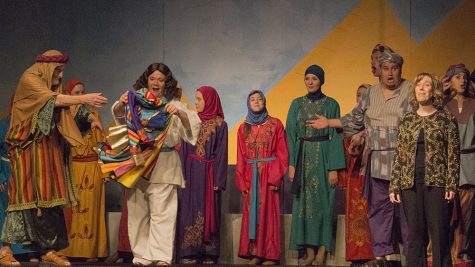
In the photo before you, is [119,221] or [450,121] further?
[119,221]

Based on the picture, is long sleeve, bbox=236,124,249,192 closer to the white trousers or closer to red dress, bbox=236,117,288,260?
red dress, bbox=236,117,288,260

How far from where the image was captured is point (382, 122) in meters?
6.90

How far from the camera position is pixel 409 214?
611 cm

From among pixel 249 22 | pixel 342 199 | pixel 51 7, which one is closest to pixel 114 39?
pixel 51 7

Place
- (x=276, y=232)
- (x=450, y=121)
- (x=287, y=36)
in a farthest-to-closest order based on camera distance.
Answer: (x=287, y=36) → (x=276, y=232) → (x=450, y=121)

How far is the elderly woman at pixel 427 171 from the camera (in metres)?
6.01

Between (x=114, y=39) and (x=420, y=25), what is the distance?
293 centimetres

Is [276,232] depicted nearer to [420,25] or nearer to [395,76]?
[395,76]

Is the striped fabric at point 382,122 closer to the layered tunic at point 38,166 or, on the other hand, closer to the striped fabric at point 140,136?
the striped fabric at point 140,136

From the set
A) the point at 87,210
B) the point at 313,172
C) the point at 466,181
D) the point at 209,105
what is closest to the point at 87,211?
the point at 87,210

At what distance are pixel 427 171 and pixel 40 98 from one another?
2.63m

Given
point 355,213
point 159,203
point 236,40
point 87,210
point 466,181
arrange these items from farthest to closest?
point 236,40, point 87,210, point 355,213, point 466,181, point 159,203

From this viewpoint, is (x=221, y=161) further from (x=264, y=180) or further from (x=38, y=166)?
(x=38, y=166)

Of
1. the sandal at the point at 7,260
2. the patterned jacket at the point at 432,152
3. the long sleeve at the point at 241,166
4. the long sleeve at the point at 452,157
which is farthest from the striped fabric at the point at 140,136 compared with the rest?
the long sleeve at the point at 452,157
